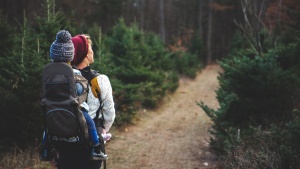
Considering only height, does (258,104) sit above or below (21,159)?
above

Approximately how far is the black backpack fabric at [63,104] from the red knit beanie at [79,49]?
0.37m

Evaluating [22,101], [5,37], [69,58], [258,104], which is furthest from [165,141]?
[69,58]

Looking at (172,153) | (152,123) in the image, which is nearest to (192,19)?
(152,123)

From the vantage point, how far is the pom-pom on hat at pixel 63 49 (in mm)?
3320

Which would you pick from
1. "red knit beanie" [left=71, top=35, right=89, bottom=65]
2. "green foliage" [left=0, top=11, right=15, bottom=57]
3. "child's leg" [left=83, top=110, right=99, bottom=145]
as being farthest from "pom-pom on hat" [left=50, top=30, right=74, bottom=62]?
"green foliage" [left=0, top=11, right=15, bottom=57]

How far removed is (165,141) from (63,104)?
20.1 ft

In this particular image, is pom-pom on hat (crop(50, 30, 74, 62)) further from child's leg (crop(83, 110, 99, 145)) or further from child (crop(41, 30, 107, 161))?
child's leg (crop(83, 110, 99, 145))

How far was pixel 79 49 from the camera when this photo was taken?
3615 millimetres

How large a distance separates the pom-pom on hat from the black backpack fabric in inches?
3.9

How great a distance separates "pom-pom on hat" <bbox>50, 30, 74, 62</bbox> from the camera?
10.9 ft

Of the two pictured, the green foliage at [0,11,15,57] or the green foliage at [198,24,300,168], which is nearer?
the green foliage at [198,24,300,168]

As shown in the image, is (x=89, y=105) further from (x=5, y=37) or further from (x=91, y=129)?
(x=5, y=37)

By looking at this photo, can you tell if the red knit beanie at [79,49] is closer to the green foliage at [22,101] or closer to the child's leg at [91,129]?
the child's leg at [91,129]

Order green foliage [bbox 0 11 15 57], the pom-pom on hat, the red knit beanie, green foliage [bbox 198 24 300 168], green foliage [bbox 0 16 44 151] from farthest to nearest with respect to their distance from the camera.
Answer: green foliage [bbox 0 11 15 57] → green foliage [bbox 0 16 44 151] → green foliage [bbox 198 24 300 168] → the red knit beanie → the pom-pom on hat
